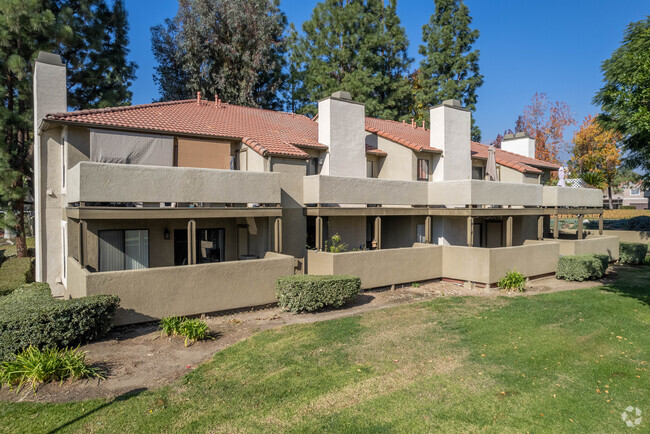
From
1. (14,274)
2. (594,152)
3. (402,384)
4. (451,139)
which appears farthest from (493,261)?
(594,152)

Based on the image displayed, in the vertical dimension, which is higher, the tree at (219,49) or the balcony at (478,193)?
the tree at (219,49)

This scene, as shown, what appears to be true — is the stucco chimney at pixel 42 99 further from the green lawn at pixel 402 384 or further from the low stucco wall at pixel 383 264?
the low stucco wall at pixel 383 264

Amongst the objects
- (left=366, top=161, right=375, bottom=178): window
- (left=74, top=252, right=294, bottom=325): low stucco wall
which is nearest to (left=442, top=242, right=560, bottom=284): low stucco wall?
(left=366, top=161, right=375, bottom=178): window

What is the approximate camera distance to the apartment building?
12.9 metres

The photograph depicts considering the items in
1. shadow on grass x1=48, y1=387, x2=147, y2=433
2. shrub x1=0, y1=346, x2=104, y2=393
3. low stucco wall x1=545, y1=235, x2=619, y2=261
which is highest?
low stucco wall x1=545, y1=235, x2=619, y2=261

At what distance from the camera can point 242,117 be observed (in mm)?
21719

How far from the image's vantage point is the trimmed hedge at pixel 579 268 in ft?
67.3

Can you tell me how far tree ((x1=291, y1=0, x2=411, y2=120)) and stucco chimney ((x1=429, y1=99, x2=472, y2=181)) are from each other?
14862 millimetres

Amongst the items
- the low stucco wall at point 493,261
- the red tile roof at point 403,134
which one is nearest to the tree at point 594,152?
the red tile roof at point 403,134

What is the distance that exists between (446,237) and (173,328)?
1512 centimetres

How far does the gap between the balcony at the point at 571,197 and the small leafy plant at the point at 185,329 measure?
825 inches

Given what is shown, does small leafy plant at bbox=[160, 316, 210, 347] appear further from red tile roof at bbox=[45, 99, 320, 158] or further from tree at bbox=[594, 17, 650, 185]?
tree at bbox=[594, 17, 650, 185]

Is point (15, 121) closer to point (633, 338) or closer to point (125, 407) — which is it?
point (125, 407)

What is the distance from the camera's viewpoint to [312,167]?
788 inches
